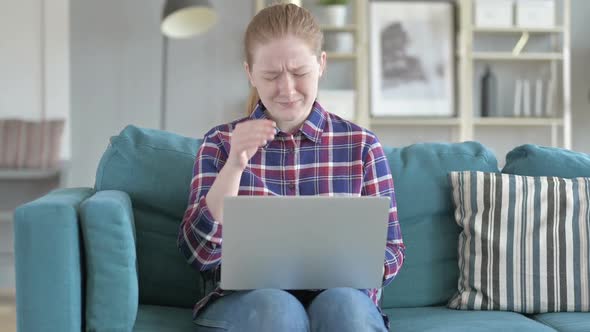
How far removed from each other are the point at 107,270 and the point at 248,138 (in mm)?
412

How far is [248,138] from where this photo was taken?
5.64ft

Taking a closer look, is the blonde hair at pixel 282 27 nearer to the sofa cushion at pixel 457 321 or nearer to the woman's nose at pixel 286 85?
the woman's nose at pixel 286 85

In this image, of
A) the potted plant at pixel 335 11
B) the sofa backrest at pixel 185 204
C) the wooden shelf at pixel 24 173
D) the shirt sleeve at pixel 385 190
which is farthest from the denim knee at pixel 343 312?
the potted plant at pixel 335 11

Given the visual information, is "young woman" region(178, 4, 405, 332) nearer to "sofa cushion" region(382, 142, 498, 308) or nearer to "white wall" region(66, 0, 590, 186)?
"sofa cushion" region(382, 142, 498, 308)

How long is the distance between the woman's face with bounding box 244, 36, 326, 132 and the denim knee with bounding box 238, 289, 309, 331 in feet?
1.53

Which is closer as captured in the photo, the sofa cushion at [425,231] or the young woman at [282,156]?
the young woman at [282,156]

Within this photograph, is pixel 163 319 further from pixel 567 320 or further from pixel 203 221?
pixel 567 320

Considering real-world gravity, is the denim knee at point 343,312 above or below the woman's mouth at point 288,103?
below

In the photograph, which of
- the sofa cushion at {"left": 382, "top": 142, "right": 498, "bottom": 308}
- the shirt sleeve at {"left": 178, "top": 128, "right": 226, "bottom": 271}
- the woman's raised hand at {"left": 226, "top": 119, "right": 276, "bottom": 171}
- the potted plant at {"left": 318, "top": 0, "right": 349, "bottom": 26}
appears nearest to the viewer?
the woman's raised hand at {"left": 226, "top": 119, "right": 276, "bottom": 171}

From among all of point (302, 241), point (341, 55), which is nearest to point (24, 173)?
point (341, 55)

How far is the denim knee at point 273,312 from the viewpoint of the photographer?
1590mm

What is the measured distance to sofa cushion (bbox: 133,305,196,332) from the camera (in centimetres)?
188

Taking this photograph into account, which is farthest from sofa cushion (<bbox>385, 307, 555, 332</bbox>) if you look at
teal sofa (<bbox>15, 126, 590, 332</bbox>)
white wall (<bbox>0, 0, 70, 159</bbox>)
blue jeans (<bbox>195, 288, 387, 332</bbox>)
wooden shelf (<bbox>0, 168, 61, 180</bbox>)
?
white wall (<bbox>0, 0, 70, 159</bbox>)

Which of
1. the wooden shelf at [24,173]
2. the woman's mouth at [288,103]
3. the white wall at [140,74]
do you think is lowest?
the wooden shelf at [24,173]
